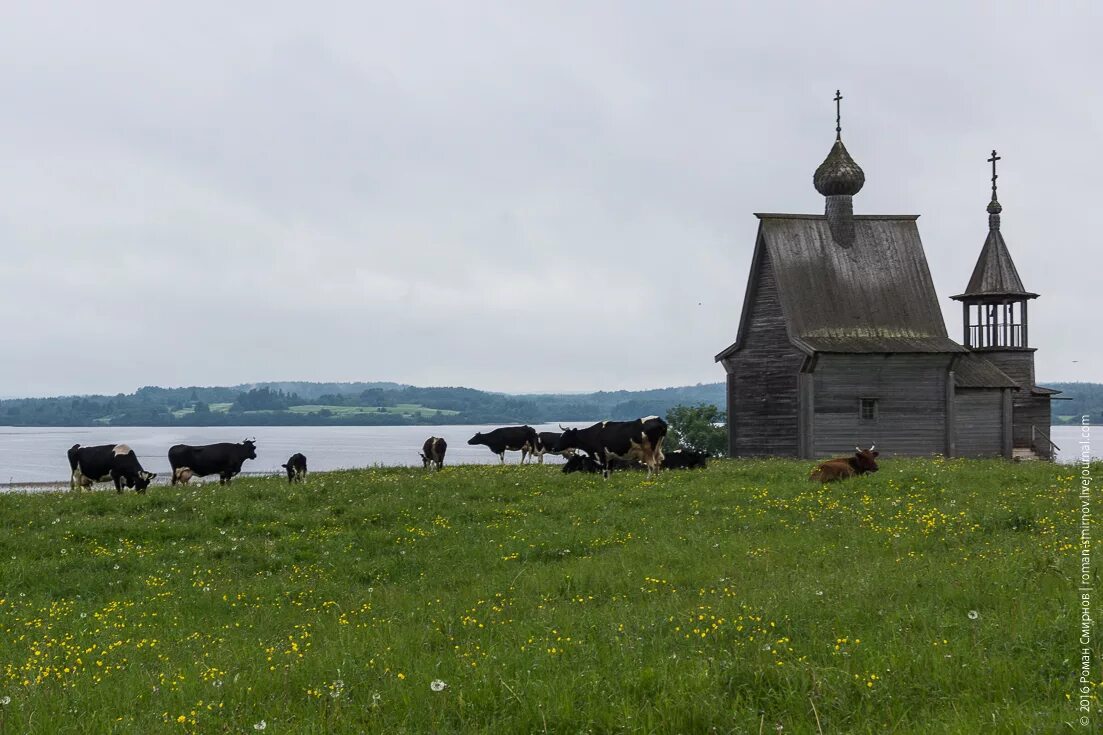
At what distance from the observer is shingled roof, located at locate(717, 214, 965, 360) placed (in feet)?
127

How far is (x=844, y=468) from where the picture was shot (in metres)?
21.5

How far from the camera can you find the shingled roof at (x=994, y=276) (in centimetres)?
4512

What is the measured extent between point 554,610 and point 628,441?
1611cm

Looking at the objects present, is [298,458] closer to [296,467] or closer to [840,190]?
[296,467]

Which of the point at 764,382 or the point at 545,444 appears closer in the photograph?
the point at 764,382

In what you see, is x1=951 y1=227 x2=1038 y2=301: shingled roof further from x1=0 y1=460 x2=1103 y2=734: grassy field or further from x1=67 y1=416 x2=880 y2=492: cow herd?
x1=0 y1=460 x2=1103 y2=734: grassy field

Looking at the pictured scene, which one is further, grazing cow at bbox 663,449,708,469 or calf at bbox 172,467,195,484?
calf at bbox 172,467,195,484

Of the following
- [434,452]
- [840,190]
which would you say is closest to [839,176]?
[840,190]

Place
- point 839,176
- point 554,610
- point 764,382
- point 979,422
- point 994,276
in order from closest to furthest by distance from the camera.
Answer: point 554,610
point 764,382
point 979,422
point 839,176
point 994,276

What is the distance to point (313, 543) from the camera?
669 inches

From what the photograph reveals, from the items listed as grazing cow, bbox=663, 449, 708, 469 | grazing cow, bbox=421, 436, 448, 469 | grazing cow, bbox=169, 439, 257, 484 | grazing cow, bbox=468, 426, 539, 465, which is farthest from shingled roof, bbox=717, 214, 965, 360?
grazing cow, bbox=169, 439, 257, 484

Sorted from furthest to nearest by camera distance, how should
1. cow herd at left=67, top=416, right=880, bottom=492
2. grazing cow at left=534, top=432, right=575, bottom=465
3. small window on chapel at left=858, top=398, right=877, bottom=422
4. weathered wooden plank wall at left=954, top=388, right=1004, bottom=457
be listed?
weathered wooden plank wall at left=954, top=388, right=1004, bottom=457, grazing cow at left=534, top=432, right=575, bottom=465, small window on chapel at left=858, top=398, right=877, bottom=422, cow herd at left=67, top=416, right=880, bottom=492

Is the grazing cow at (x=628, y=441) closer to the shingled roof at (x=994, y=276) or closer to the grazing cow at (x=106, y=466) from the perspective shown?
the grazing cow at (x=106, y=466)

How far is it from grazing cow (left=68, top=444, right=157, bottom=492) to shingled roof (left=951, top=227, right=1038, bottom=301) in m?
40.2
